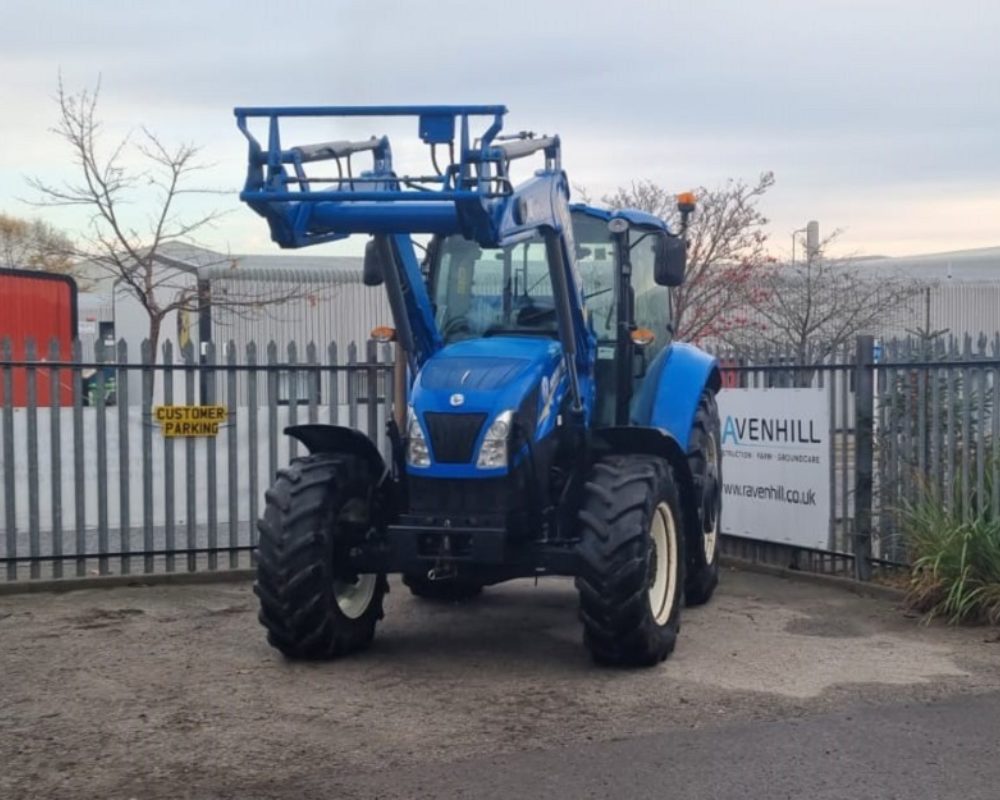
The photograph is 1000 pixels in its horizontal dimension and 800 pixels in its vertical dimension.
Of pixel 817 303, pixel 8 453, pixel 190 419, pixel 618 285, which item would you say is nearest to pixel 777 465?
pixel 618 285

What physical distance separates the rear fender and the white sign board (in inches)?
168

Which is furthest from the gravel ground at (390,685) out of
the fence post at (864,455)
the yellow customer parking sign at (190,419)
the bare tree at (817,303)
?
the bare tree at (817,303)

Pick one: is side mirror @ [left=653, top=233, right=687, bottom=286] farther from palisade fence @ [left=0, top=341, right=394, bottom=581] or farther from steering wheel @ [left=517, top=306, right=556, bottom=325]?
palisade fence @ [left=0, top=341, right=394, bottom=581]

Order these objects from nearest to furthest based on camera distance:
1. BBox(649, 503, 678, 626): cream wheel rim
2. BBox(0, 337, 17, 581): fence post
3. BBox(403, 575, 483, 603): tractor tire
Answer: BBox(649, 503, 678, 626): cream wheel rim < BBox(403, 575, 483, 603): tractor tire < BBox(0, 337, 17, 581): fence post

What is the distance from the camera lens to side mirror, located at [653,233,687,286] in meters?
9.04

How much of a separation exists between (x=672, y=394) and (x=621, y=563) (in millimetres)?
2420

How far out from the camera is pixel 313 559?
26.3 ft

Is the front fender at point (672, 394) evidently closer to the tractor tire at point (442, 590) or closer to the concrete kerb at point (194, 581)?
the tractor tire at point (442, 590)

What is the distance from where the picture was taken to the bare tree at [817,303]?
89.7 feet

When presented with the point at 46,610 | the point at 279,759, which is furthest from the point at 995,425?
the point at 46,610

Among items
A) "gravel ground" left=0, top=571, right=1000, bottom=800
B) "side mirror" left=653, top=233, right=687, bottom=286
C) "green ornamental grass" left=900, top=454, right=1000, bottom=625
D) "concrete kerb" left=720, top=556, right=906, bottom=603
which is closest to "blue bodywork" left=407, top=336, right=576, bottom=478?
"side mirror" left=653, top=233, right=687, bottom=286

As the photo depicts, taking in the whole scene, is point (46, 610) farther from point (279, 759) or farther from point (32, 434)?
point (279, 759)

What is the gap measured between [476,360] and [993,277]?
39470mm

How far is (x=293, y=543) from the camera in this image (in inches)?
316
